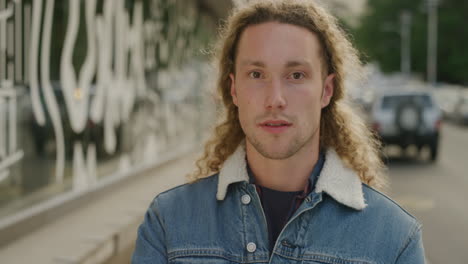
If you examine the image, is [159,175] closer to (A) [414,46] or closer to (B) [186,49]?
(B) [186,49]

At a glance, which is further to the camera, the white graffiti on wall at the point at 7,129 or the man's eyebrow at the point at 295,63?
the white graffiti on wall at the point at 7,129

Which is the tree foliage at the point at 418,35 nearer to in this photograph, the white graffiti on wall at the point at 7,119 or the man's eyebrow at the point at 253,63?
the white graffiti on wall at the point at 7,119

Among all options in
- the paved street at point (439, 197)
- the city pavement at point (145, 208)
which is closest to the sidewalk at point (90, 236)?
the city pavement at point (145, 208)

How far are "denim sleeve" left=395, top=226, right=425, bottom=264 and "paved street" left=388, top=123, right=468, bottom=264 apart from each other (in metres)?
4.17

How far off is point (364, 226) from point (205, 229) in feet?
1.65

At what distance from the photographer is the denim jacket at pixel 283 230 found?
189cm

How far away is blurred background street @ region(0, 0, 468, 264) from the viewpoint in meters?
5.46

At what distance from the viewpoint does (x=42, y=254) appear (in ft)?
16.7

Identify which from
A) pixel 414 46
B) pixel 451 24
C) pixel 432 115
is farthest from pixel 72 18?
pixel 414 46

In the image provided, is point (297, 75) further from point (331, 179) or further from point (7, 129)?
point (7, 129)

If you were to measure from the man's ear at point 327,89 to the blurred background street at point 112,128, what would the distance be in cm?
33

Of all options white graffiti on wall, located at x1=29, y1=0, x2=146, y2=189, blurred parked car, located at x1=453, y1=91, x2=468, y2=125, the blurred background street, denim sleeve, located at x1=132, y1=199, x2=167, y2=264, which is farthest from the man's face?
blurred parked car, located at x1=453, y1=91, x2=468, y2=125

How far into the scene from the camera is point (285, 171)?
2.07 m

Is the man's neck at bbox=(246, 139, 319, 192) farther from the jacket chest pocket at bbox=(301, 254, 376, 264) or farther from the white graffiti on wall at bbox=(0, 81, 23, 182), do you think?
the white graffiti on wall at bbox=(0, 81, 23, 182)
